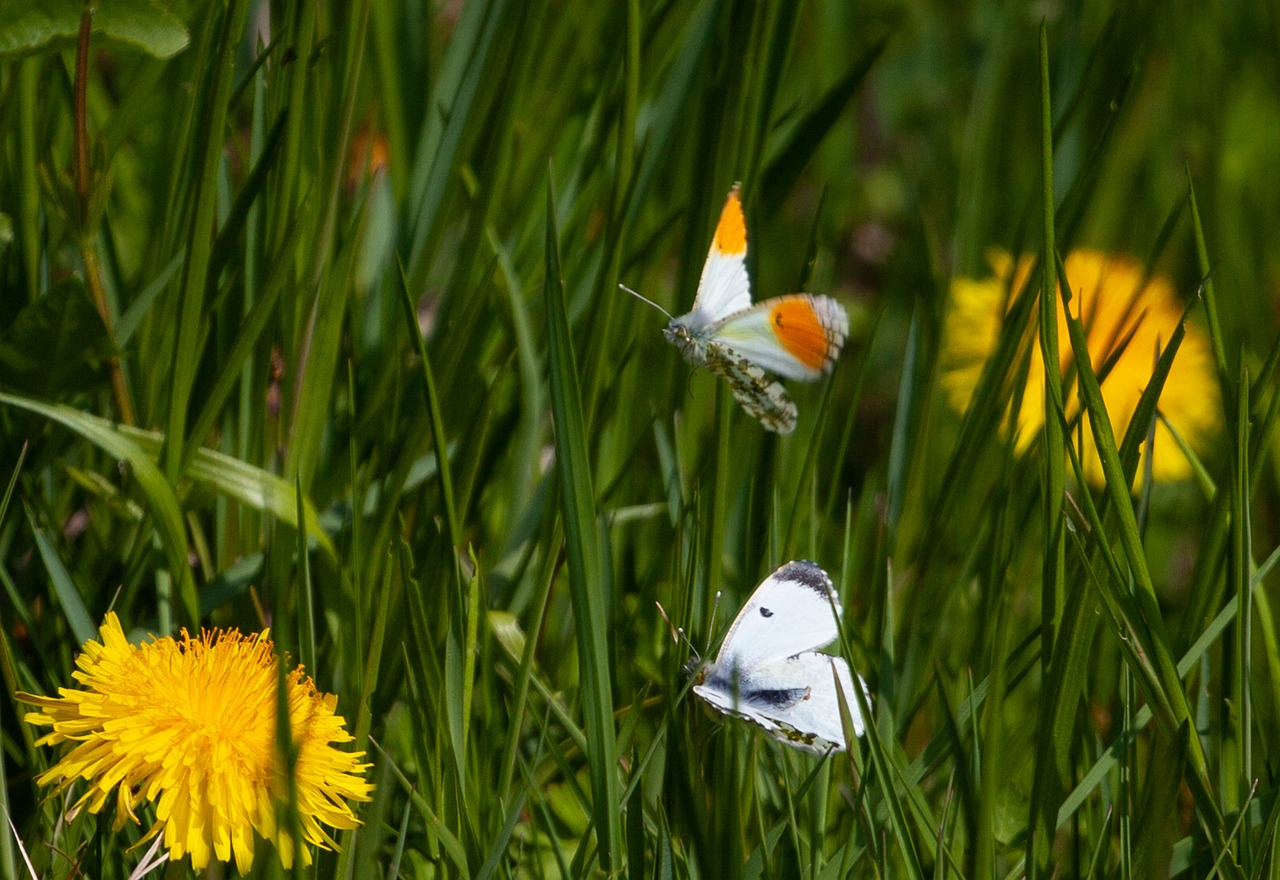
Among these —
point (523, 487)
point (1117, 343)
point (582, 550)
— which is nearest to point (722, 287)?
point (523, 487)

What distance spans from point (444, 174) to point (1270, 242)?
1868 millimetres

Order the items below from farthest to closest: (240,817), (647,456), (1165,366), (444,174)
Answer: (647,456), (444,174), (1165,366), (240,817)

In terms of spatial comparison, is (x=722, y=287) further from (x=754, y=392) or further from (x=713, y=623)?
(x=713, y=623)

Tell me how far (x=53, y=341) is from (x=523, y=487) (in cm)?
53

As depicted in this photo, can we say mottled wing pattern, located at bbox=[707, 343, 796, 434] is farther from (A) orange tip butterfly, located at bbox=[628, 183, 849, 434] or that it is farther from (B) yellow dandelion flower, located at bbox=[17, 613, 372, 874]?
(B) yellow dandelion flower, located at bbox=[17, 613, 372, 874]

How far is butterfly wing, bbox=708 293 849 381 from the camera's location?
1195 mm

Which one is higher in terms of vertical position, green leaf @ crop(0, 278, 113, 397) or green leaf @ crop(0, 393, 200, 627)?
green leaf @ crop(0, 278, 113, 397)

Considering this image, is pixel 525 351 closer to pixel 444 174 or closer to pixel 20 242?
pixel 444 174

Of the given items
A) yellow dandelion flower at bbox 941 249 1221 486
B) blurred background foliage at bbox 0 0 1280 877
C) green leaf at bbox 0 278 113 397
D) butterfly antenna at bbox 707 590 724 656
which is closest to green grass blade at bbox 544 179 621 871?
blurred background foliage at bbox 0 0 1280 877

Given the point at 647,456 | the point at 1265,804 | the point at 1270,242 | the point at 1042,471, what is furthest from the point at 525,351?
the point at 1270,242

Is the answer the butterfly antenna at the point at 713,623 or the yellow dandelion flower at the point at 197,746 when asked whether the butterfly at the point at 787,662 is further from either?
the yellow dandelion flower at the point at 197,746

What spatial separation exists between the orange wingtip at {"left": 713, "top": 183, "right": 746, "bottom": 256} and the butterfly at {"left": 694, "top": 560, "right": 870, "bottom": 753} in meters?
0.34

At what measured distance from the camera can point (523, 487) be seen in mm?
1424

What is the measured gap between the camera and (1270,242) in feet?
8.16
